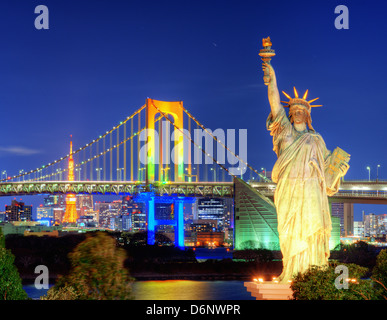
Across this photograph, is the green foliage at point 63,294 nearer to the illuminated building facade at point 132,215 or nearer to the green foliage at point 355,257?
the green foliage at point 355,257

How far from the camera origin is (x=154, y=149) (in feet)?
200

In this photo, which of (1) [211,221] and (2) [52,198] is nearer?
(1) [211,221]

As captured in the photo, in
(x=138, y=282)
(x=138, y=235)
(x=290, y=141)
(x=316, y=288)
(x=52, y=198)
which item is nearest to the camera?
(x=316, y=288)

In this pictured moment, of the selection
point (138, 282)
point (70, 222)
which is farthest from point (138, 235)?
point (70, 222)

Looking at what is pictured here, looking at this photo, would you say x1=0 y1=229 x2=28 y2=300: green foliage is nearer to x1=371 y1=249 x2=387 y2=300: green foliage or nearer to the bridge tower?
x1=371 y1=249 x2=387 y2=300: green foliage

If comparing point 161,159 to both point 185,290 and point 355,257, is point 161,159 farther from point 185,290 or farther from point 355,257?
point 185,290

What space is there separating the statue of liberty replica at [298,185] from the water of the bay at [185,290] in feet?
52.1

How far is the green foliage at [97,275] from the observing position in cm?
1184

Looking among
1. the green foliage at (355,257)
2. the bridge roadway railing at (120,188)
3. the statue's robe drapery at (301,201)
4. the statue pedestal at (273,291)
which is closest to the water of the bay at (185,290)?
the green foliage at (355,257)

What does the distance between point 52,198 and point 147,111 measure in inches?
4899

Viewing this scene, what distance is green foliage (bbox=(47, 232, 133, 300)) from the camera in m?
11.8

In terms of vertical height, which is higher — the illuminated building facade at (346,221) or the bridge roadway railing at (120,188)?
the bridge roadway railing at (120,188)

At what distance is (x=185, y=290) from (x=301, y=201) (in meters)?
22.4
